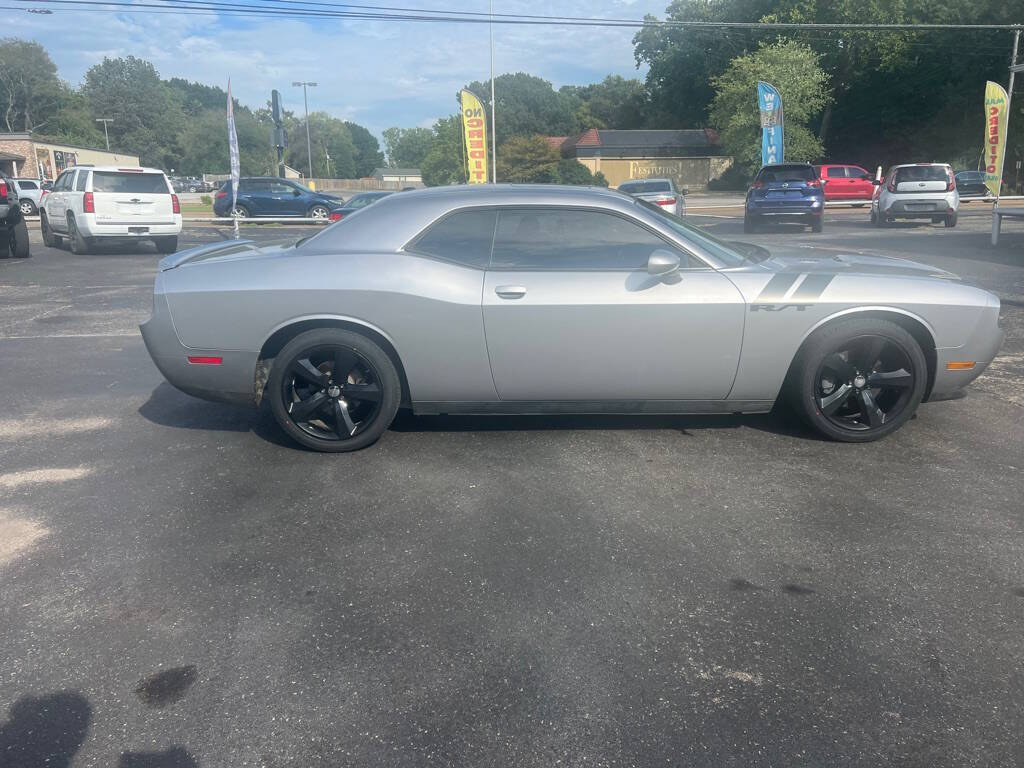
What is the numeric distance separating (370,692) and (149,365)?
5330 millimetres

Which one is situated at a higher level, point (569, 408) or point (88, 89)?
point (88, 89)

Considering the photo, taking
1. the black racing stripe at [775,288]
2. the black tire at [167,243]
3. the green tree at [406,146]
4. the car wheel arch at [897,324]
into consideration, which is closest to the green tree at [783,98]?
the black tire at [167,243]

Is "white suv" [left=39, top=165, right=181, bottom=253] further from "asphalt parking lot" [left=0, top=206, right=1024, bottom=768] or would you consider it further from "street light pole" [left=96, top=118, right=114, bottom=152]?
"street light pole" [left=96, top=118, right=114, bottom=152]

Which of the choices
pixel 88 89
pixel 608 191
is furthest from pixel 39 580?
pixel 88 89

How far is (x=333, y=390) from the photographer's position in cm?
469

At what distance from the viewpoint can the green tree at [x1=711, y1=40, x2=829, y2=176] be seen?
52156 millimetres

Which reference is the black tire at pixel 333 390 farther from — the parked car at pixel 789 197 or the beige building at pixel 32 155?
the beige building at pixel 32 155

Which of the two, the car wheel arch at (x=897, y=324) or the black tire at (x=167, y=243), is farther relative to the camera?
the black tire at (x=167, y=243)

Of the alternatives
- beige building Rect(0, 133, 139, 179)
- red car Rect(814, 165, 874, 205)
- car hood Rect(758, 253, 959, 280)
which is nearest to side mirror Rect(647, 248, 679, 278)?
car hood Rect(758, 253, 959, 280)

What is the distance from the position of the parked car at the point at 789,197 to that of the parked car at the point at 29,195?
89.9ft

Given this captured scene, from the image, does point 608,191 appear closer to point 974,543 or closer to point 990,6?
point 974,543

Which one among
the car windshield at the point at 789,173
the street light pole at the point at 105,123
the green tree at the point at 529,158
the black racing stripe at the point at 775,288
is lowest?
the black racing stripe at the point at 775,288

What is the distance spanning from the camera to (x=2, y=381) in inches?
257

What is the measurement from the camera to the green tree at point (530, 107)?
343 feet
